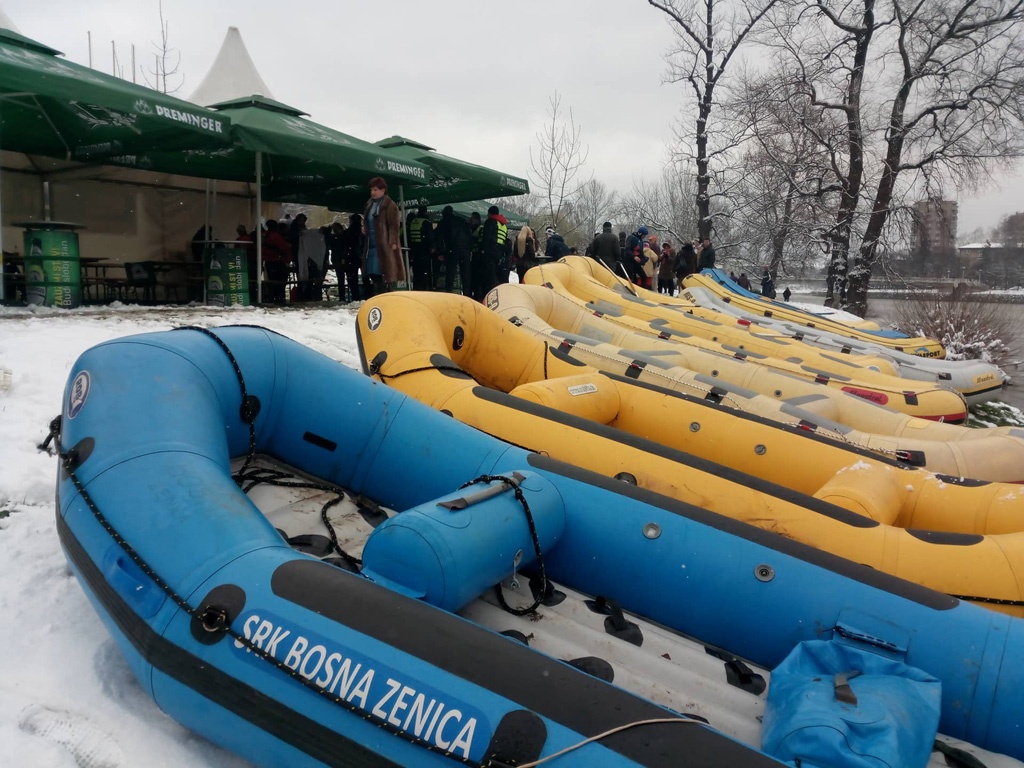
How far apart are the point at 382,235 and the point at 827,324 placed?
287 inches

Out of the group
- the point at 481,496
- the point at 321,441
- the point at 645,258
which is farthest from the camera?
the point at 645,258

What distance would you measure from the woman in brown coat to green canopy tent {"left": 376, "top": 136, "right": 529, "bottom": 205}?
2.35 meters

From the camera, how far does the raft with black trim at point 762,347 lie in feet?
21.5

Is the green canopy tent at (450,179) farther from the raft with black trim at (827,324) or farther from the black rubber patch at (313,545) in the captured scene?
the black rubber patch at (313,545)

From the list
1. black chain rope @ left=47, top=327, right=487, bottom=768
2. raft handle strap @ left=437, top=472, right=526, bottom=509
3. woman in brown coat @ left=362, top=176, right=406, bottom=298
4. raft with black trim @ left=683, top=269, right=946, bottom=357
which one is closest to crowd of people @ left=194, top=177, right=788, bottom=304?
woman in brown coat @ left=362, top=176, right=406, bottom=298

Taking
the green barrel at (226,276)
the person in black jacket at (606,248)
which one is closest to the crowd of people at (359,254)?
the green barrel at (226,276)

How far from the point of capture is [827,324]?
11414 millimetres

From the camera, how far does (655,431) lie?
14.9 feet

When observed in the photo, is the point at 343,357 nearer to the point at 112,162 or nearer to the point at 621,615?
the point at 621,615

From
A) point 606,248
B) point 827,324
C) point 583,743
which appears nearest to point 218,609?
point 583,743

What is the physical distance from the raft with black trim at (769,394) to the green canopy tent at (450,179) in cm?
446

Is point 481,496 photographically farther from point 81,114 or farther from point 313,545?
point 81,114

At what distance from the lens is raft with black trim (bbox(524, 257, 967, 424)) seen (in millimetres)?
6543

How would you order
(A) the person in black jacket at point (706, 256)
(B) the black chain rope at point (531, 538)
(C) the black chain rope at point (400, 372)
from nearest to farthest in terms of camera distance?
(B) the black chain rope at point (531, 538)
(C) the black chain rope at point (400, 372)
(A) the person in black jacket at point (706, 256)
